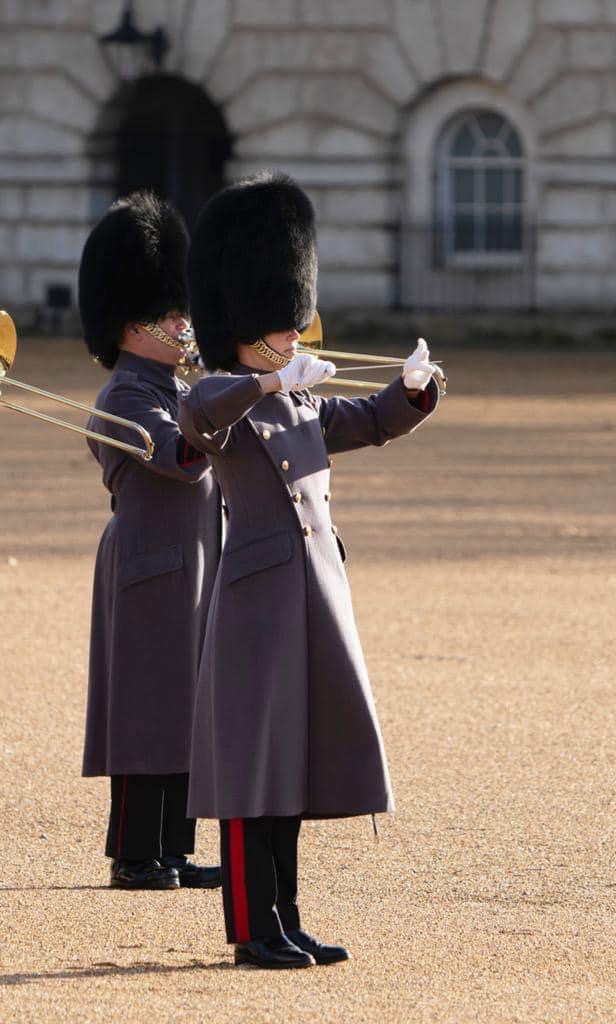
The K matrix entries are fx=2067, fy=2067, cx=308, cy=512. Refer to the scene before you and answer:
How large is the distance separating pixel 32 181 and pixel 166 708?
16327mm

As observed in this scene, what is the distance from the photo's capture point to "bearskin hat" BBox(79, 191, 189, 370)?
15.4 ft

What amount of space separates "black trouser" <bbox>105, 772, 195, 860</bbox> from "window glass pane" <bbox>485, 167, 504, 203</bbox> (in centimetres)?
1626

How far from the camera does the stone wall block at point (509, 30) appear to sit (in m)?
19.5

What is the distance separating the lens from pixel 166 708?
4.50m

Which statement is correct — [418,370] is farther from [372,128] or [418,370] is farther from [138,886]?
[372,128]

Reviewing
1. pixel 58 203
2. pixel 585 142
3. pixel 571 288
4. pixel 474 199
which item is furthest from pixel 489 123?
pixel 58 203

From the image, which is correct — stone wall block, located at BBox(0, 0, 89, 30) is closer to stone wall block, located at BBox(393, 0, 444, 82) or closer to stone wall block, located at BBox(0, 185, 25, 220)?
stone wall block, located at BBox(0, 185, 25, 220)

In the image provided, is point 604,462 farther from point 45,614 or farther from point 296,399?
point 296,399

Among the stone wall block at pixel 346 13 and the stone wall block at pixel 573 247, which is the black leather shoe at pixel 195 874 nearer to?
the stone wall block at pixel 573 247

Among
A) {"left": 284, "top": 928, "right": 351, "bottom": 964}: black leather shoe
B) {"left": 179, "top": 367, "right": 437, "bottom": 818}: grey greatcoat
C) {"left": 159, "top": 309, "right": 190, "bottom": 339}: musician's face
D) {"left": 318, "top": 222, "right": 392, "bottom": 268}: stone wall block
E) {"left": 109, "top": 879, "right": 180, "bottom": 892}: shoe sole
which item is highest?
{"left": 318, "top": 222, "right": 392, "bottom": 268}: stone wall block

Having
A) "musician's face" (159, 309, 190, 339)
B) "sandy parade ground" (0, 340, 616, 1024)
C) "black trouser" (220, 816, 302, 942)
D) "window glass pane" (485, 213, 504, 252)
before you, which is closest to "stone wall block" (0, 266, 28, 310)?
"window glass pane" (485, 213, 504, 252)

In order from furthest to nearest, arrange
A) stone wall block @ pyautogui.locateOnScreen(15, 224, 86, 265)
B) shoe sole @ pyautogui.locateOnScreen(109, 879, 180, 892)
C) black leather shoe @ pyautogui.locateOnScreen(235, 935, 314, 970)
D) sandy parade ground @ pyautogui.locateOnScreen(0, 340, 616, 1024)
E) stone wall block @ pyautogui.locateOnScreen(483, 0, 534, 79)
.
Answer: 1. stone wall block @ pyautogui.locateOnScreen(15, 224, 86, 265)
2. stone wall block @ pyautogui.locateOnScreen(483, 0, 534, 79)
3. shoe sole @ pyautogui.locateOnScreen(109, 879, 180, 892)
4. black leather shoe @ pyautogui.locateOnScreen(235, 935, 314, 970)
5. sandy parade ground @ pyautogui.locateOnScreen(0, 340, 616, 1024)

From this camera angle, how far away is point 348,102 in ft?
65.2

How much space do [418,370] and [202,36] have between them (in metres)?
16.4
